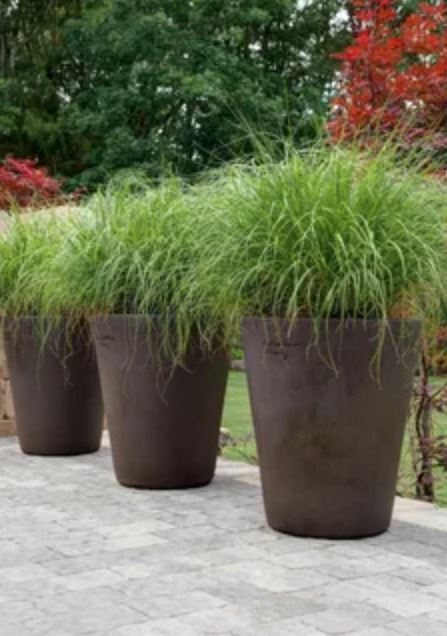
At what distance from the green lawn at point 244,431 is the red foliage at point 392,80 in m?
1.80

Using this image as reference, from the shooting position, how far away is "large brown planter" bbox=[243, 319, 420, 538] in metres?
3.57

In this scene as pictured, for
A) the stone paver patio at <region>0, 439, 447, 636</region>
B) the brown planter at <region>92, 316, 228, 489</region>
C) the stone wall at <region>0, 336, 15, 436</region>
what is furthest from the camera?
the stone wall at <region>0, 336, 15, 436</region>

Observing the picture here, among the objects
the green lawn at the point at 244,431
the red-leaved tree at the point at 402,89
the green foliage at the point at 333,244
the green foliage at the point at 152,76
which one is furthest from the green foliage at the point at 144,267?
the green foliage at the point at 152,76

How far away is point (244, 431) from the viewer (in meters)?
8.20

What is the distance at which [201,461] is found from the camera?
15.3 feet

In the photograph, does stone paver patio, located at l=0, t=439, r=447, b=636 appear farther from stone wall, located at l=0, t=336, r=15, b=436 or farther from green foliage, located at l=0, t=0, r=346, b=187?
green foliage, located at l=0, t=0, r=346, b=187

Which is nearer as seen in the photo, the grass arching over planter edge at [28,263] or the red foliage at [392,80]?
the grass arching over planter edge at [28,263]

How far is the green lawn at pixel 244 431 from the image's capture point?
5648mm

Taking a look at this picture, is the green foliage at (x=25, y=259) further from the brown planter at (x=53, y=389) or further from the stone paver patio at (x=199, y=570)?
the stone paver patio at (x=199, y=570)

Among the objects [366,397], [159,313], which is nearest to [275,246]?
[366,397]

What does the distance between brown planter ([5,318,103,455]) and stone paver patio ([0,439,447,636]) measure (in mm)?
1135

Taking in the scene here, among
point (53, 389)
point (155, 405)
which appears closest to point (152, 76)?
point (53, 389)

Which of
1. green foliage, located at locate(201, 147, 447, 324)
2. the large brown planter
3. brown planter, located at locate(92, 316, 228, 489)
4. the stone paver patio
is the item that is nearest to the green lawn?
brown planter, located at locate(92, 316, 228, 489)

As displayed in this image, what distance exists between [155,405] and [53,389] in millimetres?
1339
